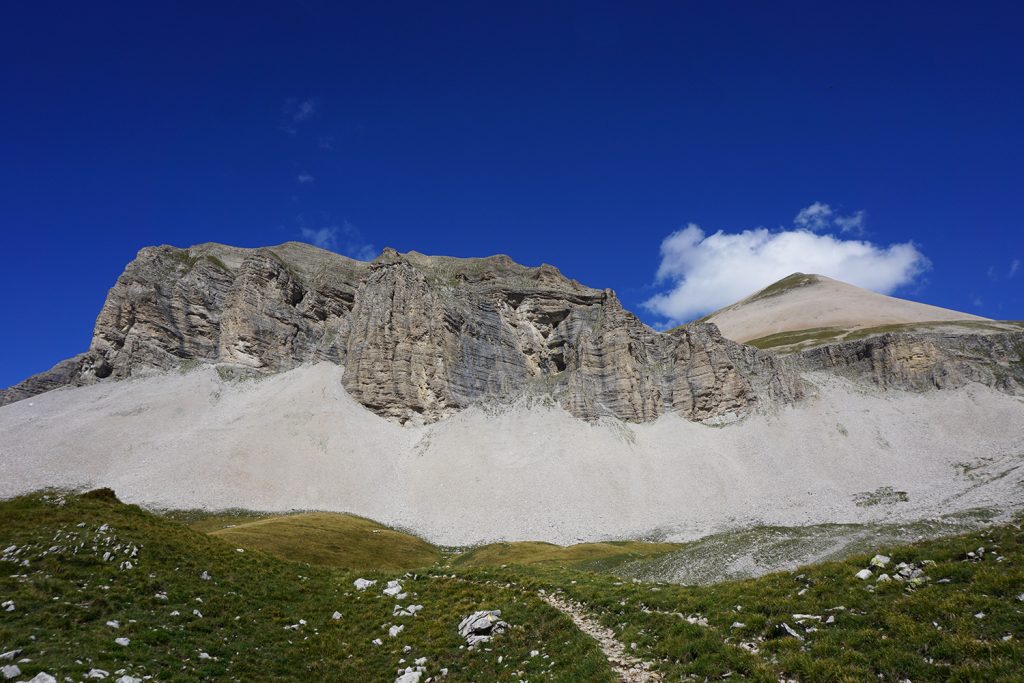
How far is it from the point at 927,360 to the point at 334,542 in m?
131

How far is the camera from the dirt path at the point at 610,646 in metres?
14.3

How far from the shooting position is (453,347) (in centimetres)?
13700

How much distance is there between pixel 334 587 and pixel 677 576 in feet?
77.8

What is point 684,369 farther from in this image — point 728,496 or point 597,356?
point 728,496

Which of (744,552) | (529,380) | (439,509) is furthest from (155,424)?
(744,552)

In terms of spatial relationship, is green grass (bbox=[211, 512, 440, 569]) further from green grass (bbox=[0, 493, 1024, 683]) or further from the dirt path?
the dirt path

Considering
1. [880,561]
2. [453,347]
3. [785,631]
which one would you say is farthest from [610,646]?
[453,347]

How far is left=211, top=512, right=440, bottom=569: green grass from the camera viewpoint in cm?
5401

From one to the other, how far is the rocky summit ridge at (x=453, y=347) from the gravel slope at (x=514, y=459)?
21.9 ft

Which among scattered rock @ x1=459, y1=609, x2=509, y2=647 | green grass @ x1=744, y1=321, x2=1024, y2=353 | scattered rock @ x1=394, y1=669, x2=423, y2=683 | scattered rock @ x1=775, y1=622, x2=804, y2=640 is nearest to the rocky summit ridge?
green grass @ x1=744, y1=321, x2=1024, y2=353

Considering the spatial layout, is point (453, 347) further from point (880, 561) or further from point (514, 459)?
point (880, 561)

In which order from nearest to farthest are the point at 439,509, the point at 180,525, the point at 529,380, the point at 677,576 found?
the point at 180,525 < the point at 677,576 < the point at 439,509 < the point at 529,380

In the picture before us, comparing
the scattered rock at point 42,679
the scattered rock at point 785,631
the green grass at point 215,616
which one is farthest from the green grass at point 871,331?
the scattered rock at point 42,679

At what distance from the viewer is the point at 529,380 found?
144 meters
